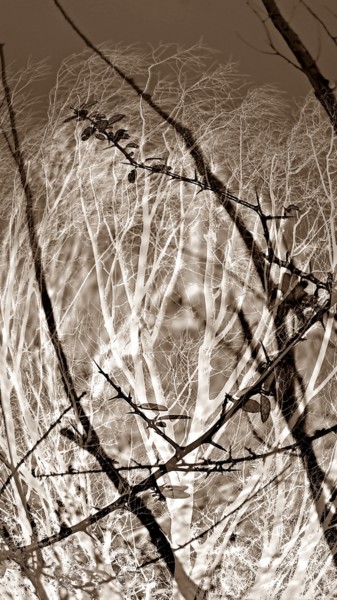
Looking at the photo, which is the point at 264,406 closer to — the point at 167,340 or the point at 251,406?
the point at 251,406

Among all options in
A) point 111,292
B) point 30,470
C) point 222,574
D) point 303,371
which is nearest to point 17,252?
point 111,292

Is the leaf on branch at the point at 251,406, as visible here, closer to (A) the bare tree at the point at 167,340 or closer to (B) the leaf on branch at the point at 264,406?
(B) the leaf on branch at the point at 264,406

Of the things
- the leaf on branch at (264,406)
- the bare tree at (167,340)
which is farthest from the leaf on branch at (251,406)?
the bare tree at (167,340)

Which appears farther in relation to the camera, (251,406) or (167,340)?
(167,340)

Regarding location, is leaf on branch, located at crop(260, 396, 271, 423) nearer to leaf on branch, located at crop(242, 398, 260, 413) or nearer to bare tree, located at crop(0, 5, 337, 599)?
leaf on branch, located at crop(242, 398, 260, 413)

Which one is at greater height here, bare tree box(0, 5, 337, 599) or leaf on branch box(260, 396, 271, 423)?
bare tree box(0, 5, 337, 599)

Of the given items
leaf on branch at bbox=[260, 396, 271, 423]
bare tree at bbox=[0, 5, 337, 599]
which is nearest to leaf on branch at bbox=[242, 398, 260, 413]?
leaf on branch at bbox=[260, 396, 271, 423]

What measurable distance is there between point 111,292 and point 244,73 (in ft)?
2.33

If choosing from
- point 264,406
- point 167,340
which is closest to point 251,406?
point 264,406

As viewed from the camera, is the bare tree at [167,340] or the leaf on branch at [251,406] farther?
the bare tree at [167,340]

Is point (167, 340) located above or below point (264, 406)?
above

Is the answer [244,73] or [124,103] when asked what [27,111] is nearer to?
[124,103]

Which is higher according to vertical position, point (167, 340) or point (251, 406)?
point (167, 340)

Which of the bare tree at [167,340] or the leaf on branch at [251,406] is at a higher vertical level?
the bare tree at [167,340]
